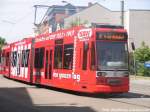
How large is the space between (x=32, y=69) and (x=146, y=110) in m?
16.6

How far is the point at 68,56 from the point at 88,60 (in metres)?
2.30

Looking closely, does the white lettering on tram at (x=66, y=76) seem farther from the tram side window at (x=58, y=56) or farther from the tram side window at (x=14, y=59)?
the tram side window at (x=14, y=59)

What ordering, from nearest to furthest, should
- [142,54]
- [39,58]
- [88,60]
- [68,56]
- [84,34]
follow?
[88,60], [84,34], [68,56], [39,58], [142,54]

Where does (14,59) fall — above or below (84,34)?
below

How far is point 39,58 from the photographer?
100ft

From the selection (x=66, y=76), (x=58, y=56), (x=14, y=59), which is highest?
(x=58, y=56)

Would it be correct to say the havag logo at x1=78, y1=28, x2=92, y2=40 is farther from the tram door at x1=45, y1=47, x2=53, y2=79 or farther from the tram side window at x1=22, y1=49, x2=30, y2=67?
the tram side window at x1=22, y1=49, x2=30, y2=67

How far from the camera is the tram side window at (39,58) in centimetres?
3003

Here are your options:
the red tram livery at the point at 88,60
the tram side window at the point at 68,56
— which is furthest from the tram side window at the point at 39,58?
the tram side window at the point at 68,56

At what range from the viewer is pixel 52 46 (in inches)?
1101

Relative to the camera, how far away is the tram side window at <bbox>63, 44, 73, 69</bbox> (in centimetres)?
2491

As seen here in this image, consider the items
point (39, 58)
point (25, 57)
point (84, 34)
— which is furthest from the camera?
point (25, 57)

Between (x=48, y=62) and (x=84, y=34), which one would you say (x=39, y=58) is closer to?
(x=48, y=62)

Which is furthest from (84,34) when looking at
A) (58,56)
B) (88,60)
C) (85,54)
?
(58,56)
